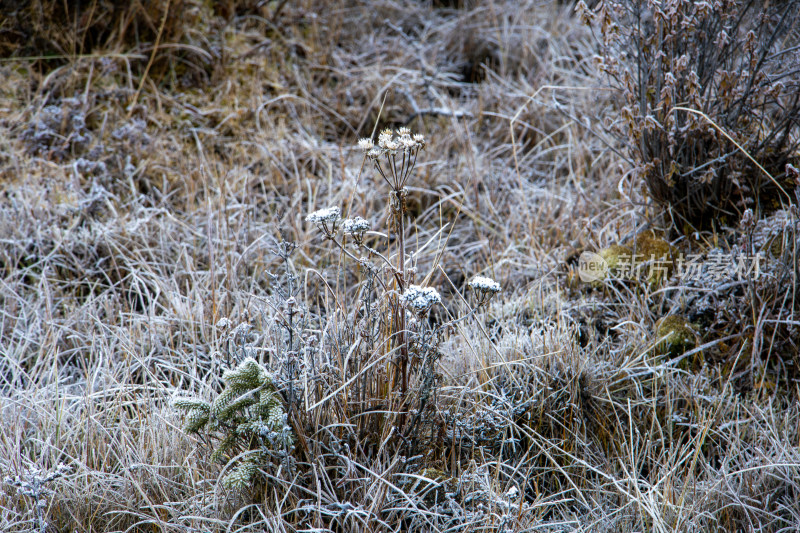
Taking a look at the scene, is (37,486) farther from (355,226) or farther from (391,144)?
(391,144)

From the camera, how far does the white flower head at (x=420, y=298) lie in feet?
5.40

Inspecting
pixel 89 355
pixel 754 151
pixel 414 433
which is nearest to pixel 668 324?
pixel 754 151

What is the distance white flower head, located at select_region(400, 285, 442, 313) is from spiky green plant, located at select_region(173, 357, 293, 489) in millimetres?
455

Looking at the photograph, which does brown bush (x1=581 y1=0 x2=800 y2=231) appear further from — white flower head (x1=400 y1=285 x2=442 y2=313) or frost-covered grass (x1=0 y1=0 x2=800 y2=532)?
white flower head (x1=400 y1=285 x2=442 y2=313)

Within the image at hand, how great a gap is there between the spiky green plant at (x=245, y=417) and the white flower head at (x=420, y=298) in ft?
1.49

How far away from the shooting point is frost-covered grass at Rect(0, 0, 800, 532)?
6.03 feet

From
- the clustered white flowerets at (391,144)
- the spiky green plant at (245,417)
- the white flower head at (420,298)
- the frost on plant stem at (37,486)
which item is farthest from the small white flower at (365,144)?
the frost on plant stem at (37,486)

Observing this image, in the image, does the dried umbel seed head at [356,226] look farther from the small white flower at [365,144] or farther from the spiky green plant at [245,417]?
the spiky green plant at [245,417]

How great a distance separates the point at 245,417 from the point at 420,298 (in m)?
0.62

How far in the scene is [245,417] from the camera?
1.78 metres

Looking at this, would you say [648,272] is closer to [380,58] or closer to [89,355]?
[89,355]

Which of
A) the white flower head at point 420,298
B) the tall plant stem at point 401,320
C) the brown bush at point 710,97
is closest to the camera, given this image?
the white flower head at point 420,298

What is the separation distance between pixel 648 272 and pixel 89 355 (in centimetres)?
241

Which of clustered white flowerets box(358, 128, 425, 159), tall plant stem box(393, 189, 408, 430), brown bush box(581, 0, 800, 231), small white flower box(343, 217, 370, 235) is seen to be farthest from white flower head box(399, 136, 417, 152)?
brown bush box(581, 0, 800, 231)
